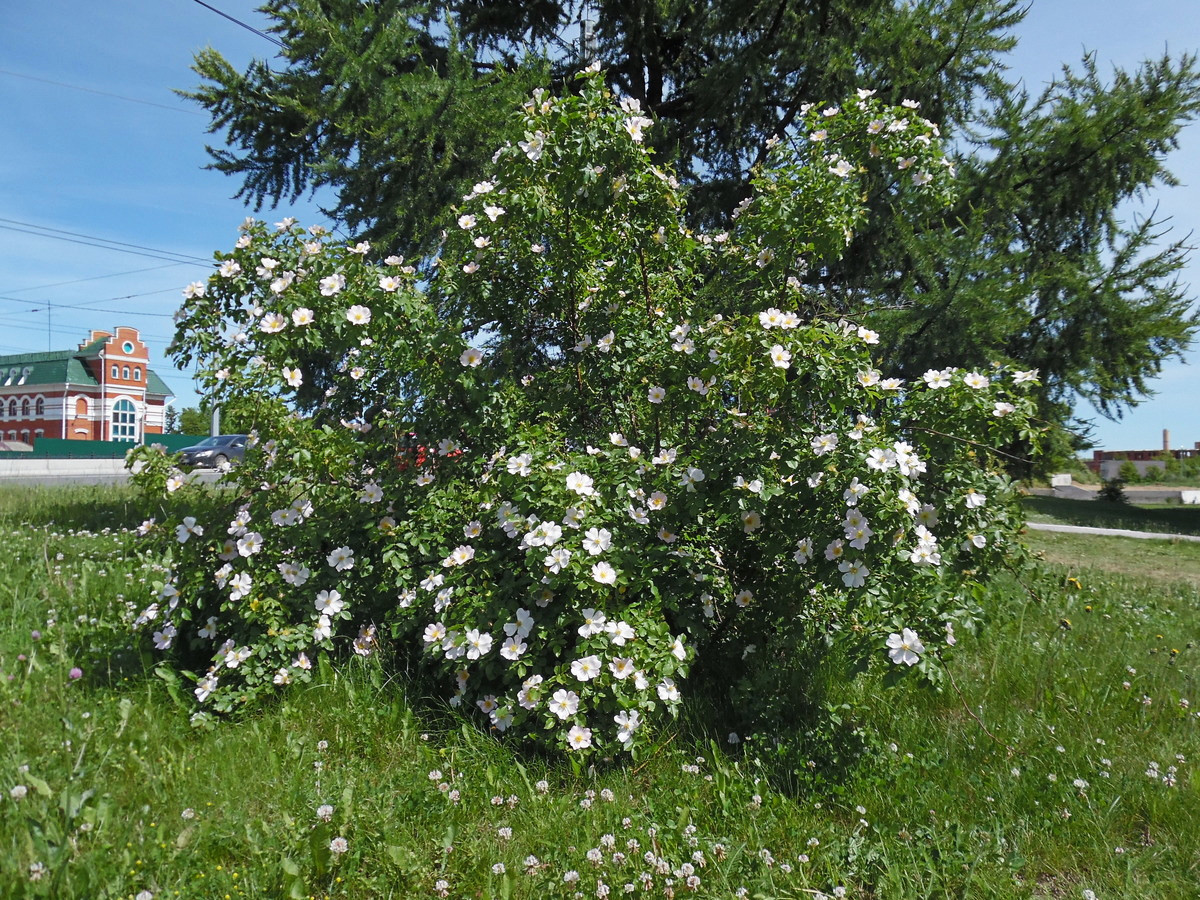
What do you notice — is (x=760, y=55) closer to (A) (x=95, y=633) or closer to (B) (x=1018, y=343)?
(B) (x=1018, y=343)

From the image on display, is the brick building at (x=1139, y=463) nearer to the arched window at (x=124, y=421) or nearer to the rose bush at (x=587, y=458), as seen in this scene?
the rose bush at (x=587, y=458)

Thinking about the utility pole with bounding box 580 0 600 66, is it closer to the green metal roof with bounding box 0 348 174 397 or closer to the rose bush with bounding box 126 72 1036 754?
the rose bush with bounding box 126 72 1036 754

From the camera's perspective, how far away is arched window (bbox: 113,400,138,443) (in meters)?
49.5

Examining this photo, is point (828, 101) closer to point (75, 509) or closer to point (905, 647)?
point (905, 647)

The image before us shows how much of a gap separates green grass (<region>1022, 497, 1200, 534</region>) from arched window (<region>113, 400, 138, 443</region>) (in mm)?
51422

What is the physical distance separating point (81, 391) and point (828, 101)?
180ft

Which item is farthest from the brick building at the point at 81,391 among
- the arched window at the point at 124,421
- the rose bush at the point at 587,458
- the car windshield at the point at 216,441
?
the rose bush at the point at 587,458

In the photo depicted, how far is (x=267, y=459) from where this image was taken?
3104 millimetres

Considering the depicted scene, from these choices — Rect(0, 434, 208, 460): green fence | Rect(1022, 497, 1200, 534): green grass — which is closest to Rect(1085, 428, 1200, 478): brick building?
Rect(1022, 497, 1200, 534): green grass

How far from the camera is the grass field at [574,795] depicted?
2.03 meters

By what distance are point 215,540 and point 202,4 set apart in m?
5.54

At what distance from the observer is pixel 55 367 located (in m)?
49.4

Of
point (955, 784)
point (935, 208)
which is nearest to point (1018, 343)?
point (935, 208)

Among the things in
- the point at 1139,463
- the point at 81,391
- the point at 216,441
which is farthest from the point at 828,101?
the point at 81,391
